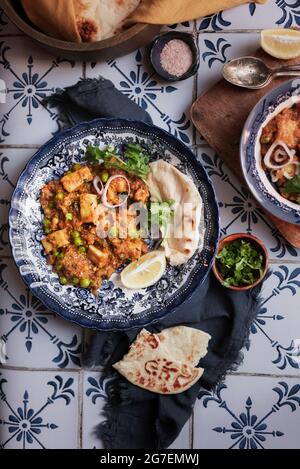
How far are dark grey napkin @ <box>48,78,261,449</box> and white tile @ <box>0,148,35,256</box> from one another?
1.16 feet

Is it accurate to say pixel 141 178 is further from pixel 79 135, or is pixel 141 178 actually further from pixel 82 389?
pixel 82 389

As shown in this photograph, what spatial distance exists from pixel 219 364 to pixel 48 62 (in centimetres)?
206

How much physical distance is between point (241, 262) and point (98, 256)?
0.81 m

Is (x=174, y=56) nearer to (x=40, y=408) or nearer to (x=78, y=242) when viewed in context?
(x=78, y=242)

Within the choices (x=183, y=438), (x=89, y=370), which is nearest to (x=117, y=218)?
(x=89, y=370)

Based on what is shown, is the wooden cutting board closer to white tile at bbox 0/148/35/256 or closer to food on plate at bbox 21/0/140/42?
food on plate at bbox 21/0/140/42

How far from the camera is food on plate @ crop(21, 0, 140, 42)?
3098 millimetres

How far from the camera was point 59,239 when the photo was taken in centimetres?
342

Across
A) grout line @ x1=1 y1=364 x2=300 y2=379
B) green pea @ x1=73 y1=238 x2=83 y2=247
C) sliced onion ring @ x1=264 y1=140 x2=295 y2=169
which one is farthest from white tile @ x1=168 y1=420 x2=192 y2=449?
sliced onion ring @ x1=264 y1=140 x2=295 y2=169

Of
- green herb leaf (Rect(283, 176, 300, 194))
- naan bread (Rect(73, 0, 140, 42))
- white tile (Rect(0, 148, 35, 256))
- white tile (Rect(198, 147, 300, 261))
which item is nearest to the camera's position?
naan bread (Rect(73, 0, 140, 42))

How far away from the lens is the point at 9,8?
3.13 meters

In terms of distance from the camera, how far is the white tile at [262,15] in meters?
3.48
